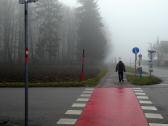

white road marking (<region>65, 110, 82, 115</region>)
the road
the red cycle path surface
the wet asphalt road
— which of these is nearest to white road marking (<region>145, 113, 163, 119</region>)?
the road

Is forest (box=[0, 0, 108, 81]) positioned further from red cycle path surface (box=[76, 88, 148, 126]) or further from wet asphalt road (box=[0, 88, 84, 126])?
red cycle path surface (box=[76, 88, 148, 126])

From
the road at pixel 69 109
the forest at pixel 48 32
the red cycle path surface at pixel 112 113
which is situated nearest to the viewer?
the red cycle path surface at pixel 112 113

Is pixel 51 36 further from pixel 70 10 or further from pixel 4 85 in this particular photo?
pixel 4 85

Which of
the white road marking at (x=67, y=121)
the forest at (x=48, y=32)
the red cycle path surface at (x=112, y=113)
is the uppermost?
the forest at (x=48, y=32)

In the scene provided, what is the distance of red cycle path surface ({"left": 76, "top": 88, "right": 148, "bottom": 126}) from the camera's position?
1219 cm

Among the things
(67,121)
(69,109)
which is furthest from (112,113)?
(67,121)

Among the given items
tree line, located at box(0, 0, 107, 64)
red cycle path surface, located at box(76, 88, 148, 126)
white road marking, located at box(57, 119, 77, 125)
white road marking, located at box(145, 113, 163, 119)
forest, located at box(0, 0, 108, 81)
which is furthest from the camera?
tree line, located at box(0, 0, 107, 64)

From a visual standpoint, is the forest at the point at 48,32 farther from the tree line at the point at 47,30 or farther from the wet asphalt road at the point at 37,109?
the wet asphalt road at the point at 37,109

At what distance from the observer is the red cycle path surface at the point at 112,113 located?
1219cm

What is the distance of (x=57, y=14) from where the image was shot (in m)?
78.8

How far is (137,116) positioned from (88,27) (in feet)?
211

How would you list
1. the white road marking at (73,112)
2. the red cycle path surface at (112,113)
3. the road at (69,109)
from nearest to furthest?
the red cycle path surface at (112,113) → the road at (69,109) → the white road marking at (73,112)

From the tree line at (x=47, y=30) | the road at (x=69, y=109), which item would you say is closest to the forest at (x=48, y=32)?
the tree line at (x=47, y=30)

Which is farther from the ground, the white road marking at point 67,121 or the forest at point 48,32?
the forest at point 48,32
